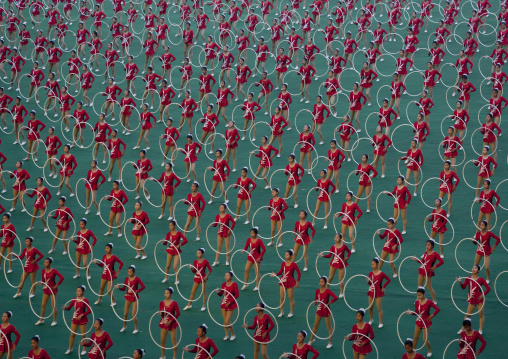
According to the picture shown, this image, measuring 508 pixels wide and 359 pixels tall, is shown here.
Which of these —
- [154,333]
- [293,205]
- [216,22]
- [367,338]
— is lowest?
[154,333]

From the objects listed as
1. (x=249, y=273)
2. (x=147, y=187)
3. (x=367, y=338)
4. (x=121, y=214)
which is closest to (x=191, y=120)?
(x=147, y=187)

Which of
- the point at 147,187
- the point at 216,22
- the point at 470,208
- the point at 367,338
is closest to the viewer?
the point at 367,338

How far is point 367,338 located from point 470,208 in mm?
7520

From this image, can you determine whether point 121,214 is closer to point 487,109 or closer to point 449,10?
point 487,109

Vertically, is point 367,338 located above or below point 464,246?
below

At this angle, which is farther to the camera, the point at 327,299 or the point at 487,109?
the point at 487,109

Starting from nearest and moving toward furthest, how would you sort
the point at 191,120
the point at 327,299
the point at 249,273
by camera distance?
the point at 327,299
the point at 249,273
the point at 191,120

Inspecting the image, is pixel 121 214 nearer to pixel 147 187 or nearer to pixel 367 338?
pixel 147 187

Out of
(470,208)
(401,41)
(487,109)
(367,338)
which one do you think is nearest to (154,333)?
(367,338)

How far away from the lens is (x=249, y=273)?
18.4 m

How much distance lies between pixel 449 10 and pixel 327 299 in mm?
16973

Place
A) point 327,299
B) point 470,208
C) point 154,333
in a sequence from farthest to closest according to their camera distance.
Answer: point 470,208 < point 154,333 < point 327,299

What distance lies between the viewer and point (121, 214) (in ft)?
68.8

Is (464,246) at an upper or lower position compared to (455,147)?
lower
